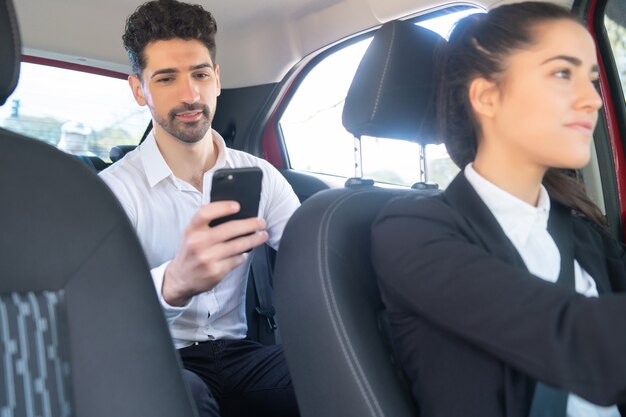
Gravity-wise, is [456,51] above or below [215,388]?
above

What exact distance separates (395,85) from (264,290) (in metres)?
1.35

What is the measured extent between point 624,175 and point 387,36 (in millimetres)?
979

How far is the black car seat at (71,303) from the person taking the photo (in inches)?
35.5

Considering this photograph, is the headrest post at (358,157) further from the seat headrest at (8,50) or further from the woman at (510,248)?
the seat headrest at (8,50)

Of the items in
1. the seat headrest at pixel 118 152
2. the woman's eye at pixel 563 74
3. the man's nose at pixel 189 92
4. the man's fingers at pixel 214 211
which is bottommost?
the seat headrest at pixel 118 152

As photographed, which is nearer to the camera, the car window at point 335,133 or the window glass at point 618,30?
the window glass at point 618,30

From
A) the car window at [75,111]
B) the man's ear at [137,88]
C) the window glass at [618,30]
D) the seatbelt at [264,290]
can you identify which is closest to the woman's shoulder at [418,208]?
the window glass at [618,30]

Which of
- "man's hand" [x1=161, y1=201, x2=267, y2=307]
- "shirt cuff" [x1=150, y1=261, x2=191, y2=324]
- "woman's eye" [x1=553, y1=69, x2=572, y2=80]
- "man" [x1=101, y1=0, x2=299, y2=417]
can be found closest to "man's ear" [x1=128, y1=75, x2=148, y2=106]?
"man" [x1=101, y1=0, x2=299, y2=417]

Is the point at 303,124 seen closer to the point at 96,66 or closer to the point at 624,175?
the point at 96,66

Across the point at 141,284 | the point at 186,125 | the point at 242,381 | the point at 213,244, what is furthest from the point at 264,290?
the point at 141,284

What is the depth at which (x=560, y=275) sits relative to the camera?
1.15 meters

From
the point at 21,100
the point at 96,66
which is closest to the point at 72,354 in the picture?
the point at 21,100

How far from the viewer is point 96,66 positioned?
10.2ft

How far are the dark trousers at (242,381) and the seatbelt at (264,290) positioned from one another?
65 centimetres
